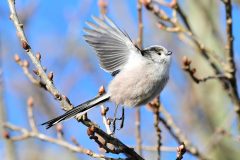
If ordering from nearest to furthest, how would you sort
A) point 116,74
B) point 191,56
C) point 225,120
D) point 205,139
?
point 116,74 < point 225,120 < point 205,139 < point 191,56

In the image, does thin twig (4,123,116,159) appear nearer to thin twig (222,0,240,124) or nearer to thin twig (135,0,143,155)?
thin twig (135,0,143,155)

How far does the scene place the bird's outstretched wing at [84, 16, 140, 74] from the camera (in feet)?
7.49

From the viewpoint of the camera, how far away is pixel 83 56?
5426 millimetres

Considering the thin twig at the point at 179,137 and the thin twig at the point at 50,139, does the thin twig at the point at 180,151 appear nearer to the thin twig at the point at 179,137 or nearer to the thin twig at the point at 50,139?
the thin twig at the point at 50,139

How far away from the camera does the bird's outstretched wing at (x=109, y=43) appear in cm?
228

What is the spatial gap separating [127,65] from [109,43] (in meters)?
0.16

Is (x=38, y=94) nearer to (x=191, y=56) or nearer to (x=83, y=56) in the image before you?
(x=83, y=56)

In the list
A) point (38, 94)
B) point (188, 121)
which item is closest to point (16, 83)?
point (38, 94)

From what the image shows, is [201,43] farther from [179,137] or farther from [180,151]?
[180,151]

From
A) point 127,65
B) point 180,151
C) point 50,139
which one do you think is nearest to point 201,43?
point 127,65

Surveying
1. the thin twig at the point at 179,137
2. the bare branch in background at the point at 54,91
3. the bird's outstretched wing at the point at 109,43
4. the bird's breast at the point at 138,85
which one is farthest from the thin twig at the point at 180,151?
the thin twig at the point at 179,137

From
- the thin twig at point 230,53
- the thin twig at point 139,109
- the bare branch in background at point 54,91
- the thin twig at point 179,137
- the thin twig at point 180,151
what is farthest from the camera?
the thin twig at point 179,137

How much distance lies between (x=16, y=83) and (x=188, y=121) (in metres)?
1.72

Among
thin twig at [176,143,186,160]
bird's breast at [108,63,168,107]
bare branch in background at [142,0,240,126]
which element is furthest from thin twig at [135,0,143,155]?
thin twig at [176,143,186,160]
